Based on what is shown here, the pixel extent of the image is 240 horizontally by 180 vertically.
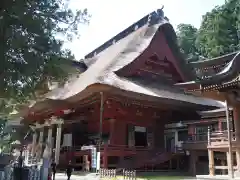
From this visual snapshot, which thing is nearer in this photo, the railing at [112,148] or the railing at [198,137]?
the railing at [112,148]

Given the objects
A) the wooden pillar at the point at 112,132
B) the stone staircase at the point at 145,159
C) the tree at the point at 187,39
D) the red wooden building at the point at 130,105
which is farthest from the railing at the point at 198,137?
Result: the tree at the point at 187,39

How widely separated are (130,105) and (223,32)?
23.9 metres

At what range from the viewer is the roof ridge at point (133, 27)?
2527cm

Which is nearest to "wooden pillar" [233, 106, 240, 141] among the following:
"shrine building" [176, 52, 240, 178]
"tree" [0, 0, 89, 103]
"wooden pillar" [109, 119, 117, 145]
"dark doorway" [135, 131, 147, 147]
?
"shrine building" [176, 52, 240, 178]

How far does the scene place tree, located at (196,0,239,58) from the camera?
36406 millimetres

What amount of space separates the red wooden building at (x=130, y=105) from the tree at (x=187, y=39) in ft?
69.6

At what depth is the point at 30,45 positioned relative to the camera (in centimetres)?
893

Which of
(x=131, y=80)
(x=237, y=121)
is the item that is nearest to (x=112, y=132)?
(x=131, y=80)

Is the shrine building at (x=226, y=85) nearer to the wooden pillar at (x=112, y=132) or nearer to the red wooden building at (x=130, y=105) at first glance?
the red wooden building at (x=130, y=105)

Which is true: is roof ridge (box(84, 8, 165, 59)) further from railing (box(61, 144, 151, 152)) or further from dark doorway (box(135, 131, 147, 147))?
railing (box(61, 144, 151, 152))

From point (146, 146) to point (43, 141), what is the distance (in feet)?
27.1

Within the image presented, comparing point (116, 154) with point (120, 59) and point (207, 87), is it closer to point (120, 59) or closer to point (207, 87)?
point (120, 59)

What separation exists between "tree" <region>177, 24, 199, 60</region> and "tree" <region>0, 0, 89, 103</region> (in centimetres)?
3531

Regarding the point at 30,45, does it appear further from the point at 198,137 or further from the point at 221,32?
the point at 221,32
